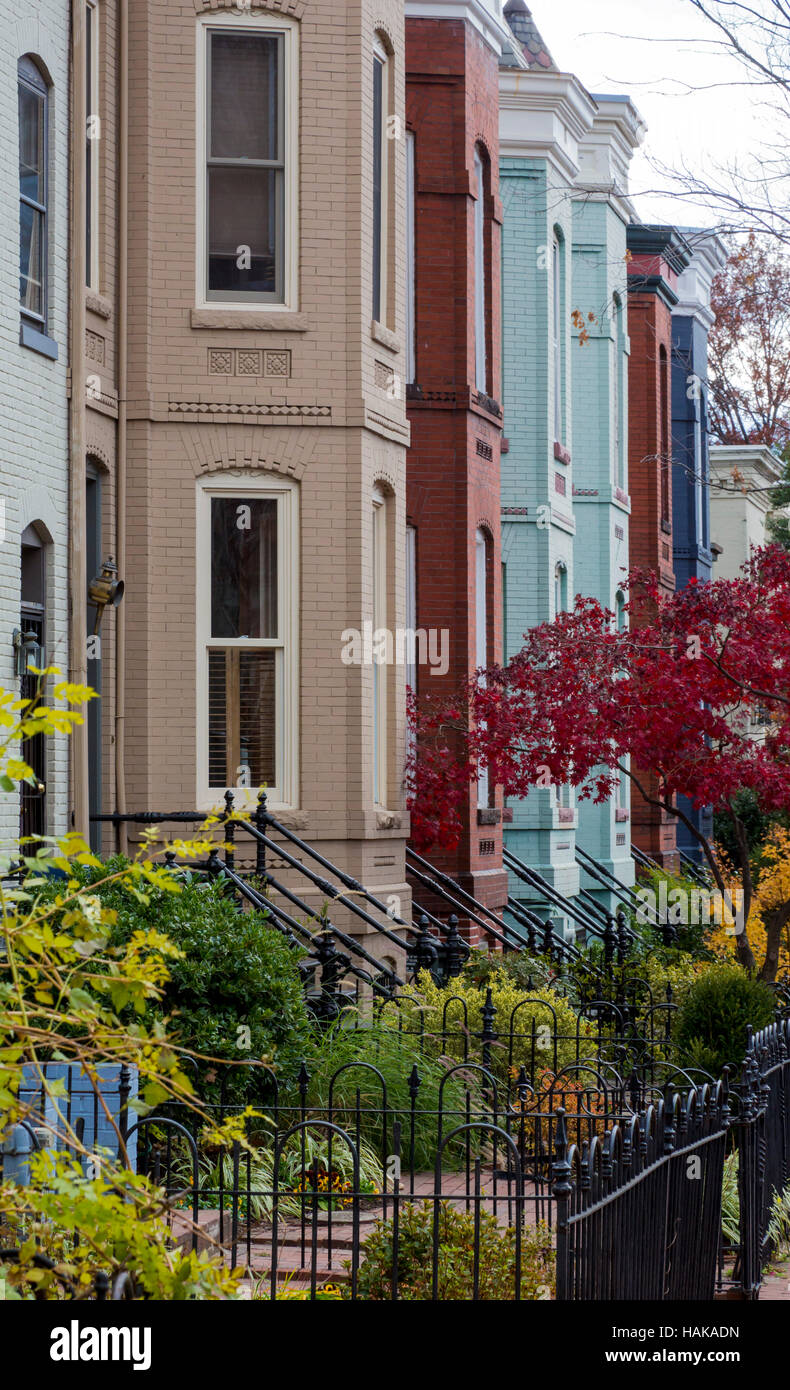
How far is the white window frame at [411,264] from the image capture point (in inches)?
703

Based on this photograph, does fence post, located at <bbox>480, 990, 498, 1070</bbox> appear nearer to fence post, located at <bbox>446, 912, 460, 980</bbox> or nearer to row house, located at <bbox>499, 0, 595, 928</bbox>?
→ fence post, located at <bbox>446, 912, 460, 980</bbox>

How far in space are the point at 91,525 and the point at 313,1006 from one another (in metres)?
4.31

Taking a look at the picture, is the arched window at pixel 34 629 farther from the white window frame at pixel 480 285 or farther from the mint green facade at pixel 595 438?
the mint green facade at pixel 595 438

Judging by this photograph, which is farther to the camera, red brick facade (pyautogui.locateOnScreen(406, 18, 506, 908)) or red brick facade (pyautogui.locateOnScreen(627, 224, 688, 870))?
red brick facade (pyautogui.locateOnScreen(627, 224, 688, 870))

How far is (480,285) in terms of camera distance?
19094mm

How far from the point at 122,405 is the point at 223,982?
5662 mm

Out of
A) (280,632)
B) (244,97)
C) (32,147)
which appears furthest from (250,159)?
(280,632)

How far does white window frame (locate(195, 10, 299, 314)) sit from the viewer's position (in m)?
14.0

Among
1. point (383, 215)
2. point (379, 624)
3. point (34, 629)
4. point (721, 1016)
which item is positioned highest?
point (383, 215)

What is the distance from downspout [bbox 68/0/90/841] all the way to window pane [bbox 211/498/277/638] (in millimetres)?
1559

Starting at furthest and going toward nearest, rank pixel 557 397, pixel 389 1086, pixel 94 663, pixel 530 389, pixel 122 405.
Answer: pixel 557 397 → pixel 530 389 → pixel 122 405 → pixel 94 663 → pixel 389 1086

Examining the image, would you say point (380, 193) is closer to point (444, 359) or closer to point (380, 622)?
point (444, 359)

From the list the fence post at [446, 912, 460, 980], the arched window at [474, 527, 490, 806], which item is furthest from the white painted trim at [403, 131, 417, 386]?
the fence post at [446, 912, 460, 980]

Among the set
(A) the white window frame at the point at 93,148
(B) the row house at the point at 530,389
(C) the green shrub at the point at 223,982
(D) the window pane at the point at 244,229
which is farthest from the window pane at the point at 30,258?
(B) the row house at the point at 530,389
